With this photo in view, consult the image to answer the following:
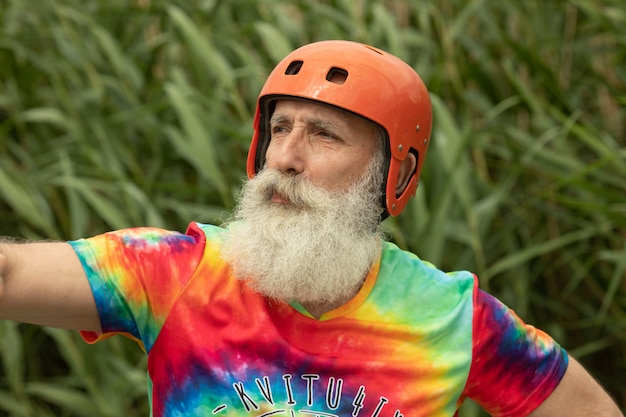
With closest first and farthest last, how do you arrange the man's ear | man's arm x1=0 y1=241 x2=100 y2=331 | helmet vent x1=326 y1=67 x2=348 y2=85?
man's arm x1=0 y1=241 x2=100 y2=331
helmet vent x1=326 y1=67 x2=348 y2=85
the man's ear

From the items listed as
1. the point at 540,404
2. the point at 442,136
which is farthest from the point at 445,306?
the point at 442,136

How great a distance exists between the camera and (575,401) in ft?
6.89

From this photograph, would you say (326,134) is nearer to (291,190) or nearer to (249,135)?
(291,190)

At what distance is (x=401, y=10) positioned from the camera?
413 cm

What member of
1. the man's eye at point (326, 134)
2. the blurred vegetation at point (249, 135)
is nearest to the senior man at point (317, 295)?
the man's eye at point (326, 134)

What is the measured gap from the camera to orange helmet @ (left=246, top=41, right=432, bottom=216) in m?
2.04

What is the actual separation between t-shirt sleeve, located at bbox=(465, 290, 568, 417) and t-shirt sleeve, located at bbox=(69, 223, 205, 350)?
1.80 ft

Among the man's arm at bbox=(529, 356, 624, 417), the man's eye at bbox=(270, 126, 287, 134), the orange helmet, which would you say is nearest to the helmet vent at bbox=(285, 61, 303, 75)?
the orange helmet

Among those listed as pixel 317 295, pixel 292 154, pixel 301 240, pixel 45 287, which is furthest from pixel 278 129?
pixel 45 287

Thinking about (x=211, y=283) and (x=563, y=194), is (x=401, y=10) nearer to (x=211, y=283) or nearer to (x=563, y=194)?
(x=563, y=194)

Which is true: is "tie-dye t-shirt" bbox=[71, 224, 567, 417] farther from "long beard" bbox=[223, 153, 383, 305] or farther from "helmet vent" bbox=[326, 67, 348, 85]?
"helmet vent" bbox=[326, 67, 348, 85]

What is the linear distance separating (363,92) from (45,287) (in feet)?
2.25

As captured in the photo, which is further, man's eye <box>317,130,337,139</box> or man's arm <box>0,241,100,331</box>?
man's eye <box>317,130,337,139</box>

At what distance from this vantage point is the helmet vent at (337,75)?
2.08 meters
